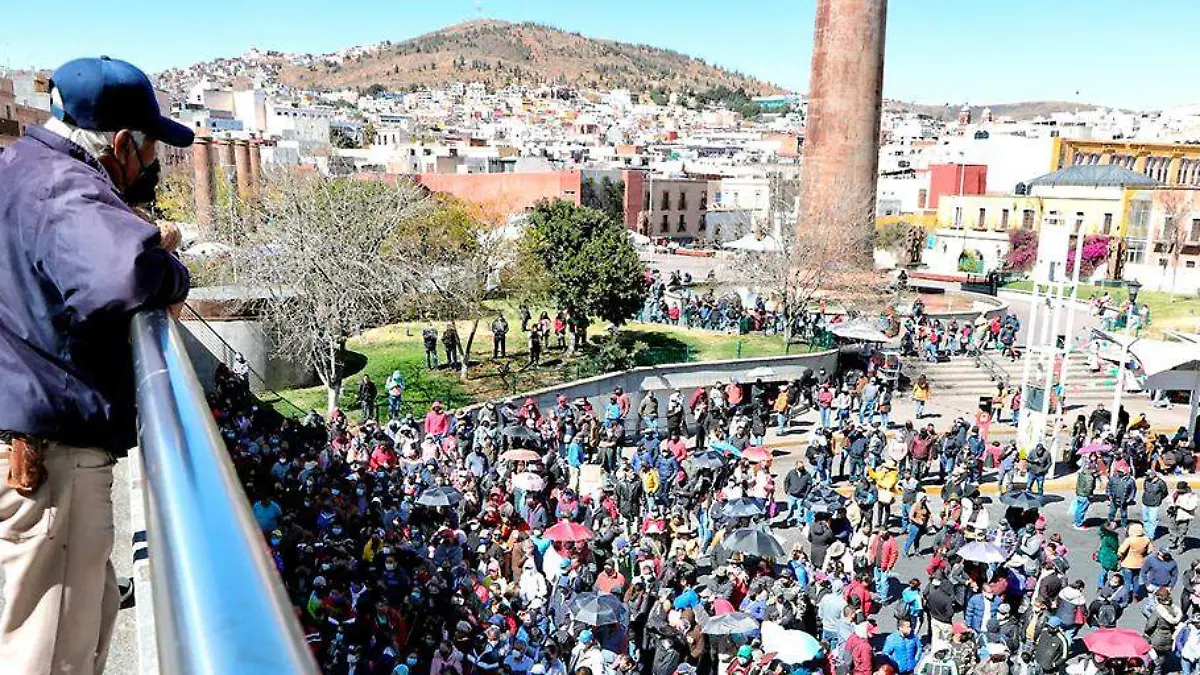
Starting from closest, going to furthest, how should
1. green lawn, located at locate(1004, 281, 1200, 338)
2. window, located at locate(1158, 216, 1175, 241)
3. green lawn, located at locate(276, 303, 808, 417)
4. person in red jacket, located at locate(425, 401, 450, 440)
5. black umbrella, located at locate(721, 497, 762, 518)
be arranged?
black umbrella, located at locate(721, 497, 762, 518) < person in red jacket, located at locate(425, 401, 450, 440) < green lawn, located at locate(276, 303, 808, 417) < green lawn, located at locate(1004, 281, 1200, 338) < window, located at locate(1158, 216, 1175, 241)

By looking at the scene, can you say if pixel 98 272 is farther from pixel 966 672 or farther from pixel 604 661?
pixel 966 672

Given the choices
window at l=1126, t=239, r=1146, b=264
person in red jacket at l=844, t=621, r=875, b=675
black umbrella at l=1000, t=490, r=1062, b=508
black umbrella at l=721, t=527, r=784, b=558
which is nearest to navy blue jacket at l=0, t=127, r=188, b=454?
person in red jacket at l=844, t=621, r=875, b=675

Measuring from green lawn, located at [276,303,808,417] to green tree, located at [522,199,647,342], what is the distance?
1.53 metres

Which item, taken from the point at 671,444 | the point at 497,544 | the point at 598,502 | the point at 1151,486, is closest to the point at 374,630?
the point at 497,544

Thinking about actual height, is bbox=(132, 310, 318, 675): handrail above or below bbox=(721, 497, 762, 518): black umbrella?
above

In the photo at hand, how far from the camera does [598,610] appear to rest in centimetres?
949

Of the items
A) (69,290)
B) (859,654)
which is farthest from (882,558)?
(69,290)

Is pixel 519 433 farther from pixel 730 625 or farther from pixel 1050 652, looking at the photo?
pixel 1050 652

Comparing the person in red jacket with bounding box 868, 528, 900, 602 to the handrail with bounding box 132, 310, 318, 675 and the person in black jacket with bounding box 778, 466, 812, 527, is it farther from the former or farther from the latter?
the handrail with bounding box 132, 310, 318, 675

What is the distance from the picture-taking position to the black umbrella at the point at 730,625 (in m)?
9.37

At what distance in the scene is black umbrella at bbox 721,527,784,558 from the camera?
11.3 metres

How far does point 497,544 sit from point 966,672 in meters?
5.75

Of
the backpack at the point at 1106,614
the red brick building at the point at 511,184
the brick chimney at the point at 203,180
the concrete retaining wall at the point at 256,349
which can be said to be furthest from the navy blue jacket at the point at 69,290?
the red brick building at the point at 511,184

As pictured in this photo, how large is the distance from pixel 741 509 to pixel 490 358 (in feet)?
45.1
